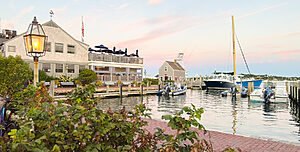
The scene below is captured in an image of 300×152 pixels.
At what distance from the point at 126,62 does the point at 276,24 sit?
2507 centimetres

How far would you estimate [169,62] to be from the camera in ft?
238

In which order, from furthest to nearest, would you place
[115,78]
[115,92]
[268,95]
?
[115,78], [115,92], [268,95]

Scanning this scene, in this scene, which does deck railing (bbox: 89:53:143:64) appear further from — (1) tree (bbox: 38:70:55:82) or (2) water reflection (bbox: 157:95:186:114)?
(2) water reflection (bbox: 157:95:186:114)

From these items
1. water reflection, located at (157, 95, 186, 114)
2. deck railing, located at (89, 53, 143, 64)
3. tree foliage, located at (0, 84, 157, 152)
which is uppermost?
deck railing, located at (89, 53, 143, 64)

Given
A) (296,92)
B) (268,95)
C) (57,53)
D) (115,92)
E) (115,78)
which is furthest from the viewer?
(115,78)

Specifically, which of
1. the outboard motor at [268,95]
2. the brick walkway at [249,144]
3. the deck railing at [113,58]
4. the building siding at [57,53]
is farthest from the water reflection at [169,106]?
the building siding at [57,53]

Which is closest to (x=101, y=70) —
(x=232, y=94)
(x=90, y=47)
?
(x=90, y=47)

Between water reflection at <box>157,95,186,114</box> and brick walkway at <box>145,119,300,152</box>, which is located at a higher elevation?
brick walkway at <box>145,119,300,152</box>

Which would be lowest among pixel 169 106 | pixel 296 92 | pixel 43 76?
pixel 169 106

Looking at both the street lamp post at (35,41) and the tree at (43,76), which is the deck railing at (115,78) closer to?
the tree at (43,76)

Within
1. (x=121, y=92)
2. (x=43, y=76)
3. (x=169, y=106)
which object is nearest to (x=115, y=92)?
(x=121, y=92)

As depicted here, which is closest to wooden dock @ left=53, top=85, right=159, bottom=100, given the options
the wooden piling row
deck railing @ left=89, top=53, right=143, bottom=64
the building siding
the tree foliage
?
the wooden piling row

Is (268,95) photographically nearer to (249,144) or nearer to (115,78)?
(249,144)

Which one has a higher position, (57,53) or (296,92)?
(57,53)
